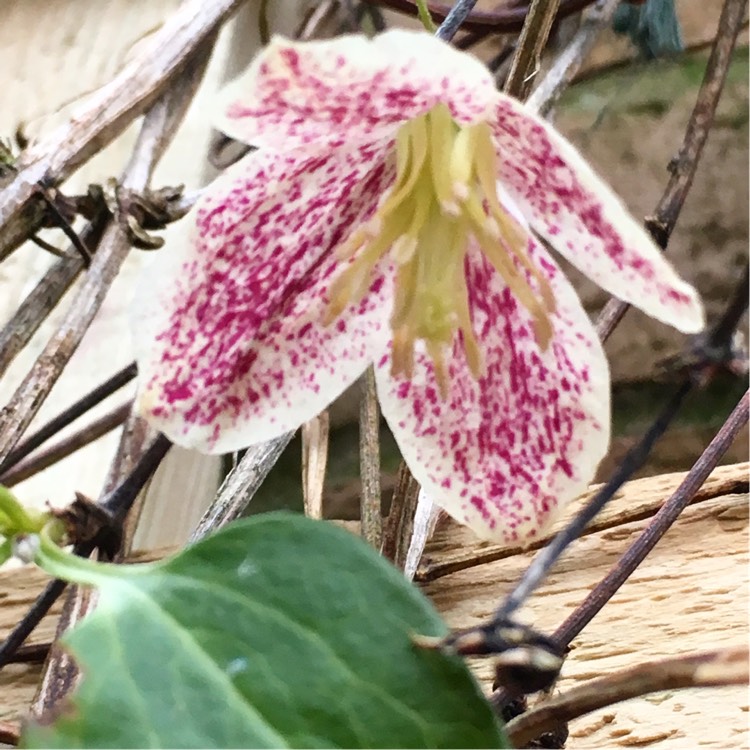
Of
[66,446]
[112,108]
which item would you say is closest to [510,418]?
[112,108]

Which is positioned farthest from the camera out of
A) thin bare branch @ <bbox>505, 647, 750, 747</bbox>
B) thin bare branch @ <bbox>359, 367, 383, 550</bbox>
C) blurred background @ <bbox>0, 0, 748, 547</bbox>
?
blurred background @ <bbox>0, 0, 748, 547</bbox>

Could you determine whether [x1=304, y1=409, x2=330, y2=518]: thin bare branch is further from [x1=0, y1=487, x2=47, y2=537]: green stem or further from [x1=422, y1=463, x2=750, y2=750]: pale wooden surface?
[x1=0, y1=487, x2=47, y2=537]: green stem

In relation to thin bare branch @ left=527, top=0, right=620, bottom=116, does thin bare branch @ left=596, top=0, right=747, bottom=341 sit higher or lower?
lower

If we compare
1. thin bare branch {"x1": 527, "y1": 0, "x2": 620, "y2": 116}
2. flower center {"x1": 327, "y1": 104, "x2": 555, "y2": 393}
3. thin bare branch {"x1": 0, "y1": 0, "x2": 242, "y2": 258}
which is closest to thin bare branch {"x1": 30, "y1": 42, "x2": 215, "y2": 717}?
thin bare branch {"x1": 0, "y1": 0, "x2": 242, "y2": 258}

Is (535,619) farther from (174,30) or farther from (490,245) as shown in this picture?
(174,30)

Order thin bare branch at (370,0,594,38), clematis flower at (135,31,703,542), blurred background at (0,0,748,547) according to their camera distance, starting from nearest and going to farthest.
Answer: clematis flower at (135,31,703,542), thin bare branch at (370,0,594,38), blurred background at (0,0,748,547)

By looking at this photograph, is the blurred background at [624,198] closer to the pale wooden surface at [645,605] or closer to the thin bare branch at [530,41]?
the pale wooden surface at [645,605]

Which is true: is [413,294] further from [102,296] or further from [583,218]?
[102,296]
